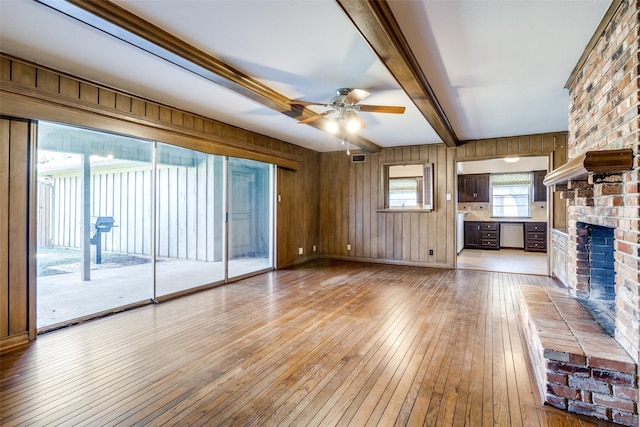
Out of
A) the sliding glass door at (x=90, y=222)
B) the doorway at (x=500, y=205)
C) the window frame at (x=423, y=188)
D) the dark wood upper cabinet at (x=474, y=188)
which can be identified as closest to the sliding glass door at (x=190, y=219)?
the sliding glass door at (x=90, y=222)

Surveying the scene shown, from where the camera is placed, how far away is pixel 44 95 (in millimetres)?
2832

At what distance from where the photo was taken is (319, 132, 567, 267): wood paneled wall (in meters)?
5.67

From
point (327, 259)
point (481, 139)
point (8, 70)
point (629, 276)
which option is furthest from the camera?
point (327, 259)

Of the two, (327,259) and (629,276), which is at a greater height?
(629,276)

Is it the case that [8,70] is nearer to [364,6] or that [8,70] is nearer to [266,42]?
[266,42]

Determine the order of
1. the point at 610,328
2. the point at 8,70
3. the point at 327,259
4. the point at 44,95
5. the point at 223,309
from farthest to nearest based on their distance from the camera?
the point at 327,259 < the point at 223,309 < the point at 44,95 < the point at 8,70 < the point at 610,328

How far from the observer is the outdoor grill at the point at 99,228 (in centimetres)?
380

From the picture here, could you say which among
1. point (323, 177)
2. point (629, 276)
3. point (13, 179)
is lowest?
point (629, 276)

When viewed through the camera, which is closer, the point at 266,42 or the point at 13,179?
the point at 266,42

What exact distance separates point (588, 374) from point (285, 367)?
1.87m

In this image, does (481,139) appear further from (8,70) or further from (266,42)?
(8,70)

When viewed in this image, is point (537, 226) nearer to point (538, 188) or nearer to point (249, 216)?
point (538, 188)

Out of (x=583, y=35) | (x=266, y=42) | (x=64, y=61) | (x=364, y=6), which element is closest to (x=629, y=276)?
(x=583, y=35)

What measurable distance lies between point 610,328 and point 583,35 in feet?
6.93
